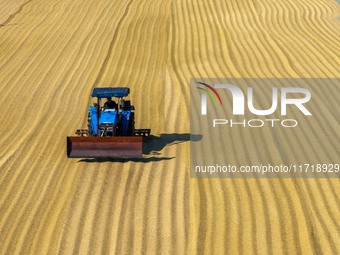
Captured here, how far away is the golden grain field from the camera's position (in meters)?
9.43

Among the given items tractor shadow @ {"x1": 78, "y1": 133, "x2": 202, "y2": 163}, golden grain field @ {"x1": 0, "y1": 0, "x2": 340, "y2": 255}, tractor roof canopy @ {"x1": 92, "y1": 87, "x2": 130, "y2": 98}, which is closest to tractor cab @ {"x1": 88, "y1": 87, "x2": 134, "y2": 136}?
tractor roof canopy @ {"x1": 92, "y1": 87, "x2": 130, "y2": 98}

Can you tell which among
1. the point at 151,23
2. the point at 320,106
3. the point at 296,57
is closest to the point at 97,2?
the point at 151,23

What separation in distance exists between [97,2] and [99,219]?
18.4 metres

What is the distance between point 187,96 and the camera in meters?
15.7

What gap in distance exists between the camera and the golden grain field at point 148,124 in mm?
9430

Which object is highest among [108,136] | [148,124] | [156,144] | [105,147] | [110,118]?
[148,124]

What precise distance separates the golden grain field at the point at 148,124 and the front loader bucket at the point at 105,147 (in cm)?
25

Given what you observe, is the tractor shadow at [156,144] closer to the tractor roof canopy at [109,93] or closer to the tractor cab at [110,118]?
the tractor cab at [110,118]

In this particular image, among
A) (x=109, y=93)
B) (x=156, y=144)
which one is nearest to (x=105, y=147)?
(x=109, y=93)

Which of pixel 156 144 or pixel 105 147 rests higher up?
pixel 156 144

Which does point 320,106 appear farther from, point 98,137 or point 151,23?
point 151,23

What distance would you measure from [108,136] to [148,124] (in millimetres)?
2223

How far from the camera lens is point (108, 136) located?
38.9 feet

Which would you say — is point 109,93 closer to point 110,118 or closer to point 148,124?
point 110,118
